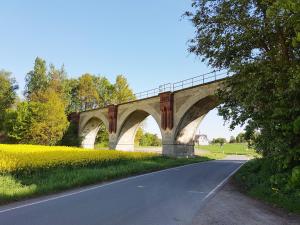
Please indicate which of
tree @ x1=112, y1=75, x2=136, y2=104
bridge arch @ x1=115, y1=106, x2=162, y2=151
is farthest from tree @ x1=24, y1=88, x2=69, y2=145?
tree @ x1=112, y1=75, x2=136, y2=104

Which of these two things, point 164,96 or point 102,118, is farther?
point 102,118

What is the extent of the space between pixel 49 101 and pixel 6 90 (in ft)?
77.5

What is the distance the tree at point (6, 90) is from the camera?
67381 mm

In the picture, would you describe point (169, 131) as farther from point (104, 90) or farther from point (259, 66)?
point (104, 90)

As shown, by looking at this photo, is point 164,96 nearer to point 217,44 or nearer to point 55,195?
A: point 217,44

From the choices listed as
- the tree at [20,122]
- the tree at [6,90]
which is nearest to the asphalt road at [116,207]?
the tree at [20,122]

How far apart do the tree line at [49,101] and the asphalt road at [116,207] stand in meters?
39.9

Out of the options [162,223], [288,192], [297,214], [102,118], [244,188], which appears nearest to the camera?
[162,223]

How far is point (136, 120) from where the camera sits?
1949 inches

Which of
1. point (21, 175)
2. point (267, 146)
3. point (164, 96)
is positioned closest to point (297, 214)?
point (267, 146)

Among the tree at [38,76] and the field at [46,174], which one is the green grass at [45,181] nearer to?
the field at [46,174]

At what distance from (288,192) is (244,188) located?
3523 millimetres

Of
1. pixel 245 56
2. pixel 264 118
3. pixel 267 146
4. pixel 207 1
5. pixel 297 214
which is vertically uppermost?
pixel 207 1

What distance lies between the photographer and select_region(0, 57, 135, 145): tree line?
5078 centimetres
